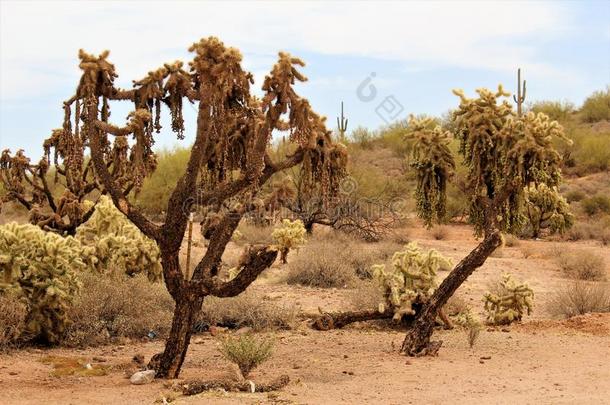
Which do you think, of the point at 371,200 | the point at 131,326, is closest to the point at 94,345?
the point at 131,326

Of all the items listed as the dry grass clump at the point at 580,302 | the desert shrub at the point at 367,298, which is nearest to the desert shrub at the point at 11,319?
the desert shrub at the point at 367,298

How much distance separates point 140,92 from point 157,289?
5291 mm

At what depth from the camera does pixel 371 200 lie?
2722 cm

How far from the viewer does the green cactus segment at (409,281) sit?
12625mm

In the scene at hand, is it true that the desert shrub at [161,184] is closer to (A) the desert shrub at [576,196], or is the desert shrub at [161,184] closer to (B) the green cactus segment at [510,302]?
(A) the desert shrub at [576,196]

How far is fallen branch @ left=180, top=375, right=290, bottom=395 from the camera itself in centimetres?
838

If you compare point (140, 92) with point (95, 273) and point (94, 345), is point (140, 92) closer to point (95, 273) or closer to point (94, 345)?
point (94, 345)

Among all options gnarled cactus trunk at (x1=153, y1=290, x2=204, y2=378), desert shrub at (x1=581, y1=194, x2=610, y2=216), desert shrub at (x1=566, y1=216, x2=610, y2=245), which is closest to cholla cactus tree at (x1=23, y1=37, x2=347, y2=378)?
gnarled cactus trunk at (x1=153, y1=290, x2=204, y2=378)

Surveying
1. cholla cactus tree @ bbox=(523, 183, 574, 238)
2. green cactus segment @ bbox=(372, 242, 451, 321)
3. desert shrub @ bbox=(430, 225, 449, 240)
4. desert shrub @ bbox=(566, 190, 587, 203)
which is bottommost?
Result: green cactus segment @ bbox=(372, 242, 451, 321)

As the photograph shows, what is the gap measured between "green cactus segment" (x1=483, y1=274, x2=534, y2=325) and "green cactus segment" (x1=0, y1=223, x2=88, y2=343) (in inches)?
241

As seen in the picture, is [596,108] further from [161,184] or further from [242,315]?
[242,315]

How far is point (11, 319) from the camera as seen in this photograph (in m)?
10.8

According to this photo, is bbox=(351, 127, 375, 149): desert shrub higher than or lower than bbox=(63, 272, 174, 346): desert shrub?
higher

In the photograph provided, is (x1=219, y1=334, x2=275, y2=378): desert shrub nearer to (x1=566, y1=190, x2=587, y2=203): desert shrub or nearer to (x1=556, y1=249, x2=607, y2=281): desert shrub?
(x1=556, y1=249, x2=607, y2=281): desert shrub
